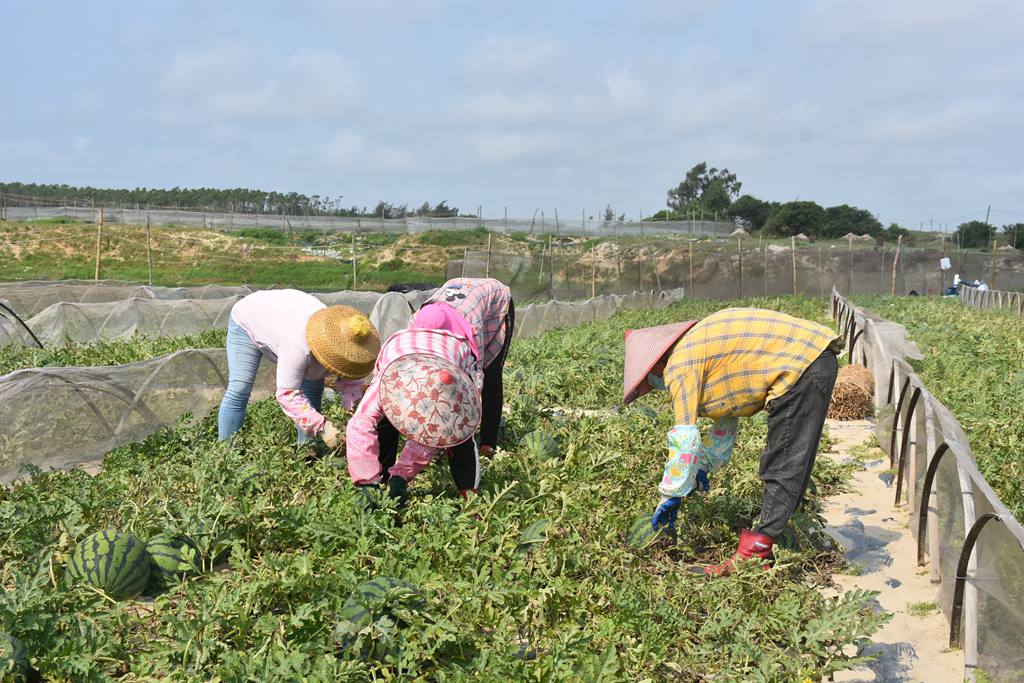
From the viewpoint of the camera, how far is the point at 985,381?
7836mm

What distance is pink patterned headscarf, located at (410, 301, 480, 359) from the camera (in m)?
4.15

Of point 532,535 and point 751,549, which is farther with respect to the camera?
point 751,549

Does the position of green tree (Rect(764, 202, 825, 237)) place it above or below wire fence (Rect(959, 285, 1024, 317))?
above

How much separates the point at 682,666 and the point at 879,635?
3.49ft

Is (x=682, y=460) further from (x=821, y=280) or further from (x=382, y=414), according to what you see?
(x=821, y=280)

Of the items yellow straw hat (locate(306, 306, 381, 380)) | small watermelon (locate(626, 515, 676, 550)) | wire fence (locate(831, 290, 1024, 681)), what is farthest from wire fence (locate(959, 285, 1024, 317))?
yellow straw hat (locate(306, 306, 381, 380))

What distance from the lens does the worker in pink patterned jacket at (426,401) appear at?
3.46 meters

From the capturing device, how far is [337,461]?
15.8 feet

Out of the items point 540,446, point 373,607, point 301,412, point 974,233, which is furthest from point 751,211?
point 373,607

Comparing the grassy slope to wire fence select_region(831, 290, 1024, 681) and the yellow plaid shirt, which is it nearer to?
wire fence select_region(831, 290, 1024, 681)

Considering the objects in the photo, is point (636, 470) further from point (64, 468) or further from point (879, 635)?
point (64, 468)

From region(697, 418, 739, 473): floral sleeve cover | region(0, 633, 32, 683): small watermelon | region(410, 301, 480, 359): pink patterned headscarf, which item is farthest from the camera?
region(697, 418, 739, 473): floral sleeve cover

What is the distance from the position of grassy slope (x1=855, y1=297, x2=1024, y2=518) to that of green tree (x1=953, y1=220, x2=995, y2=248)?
3524 centimetres

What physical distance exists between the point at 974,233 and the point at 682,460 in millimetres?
51359
